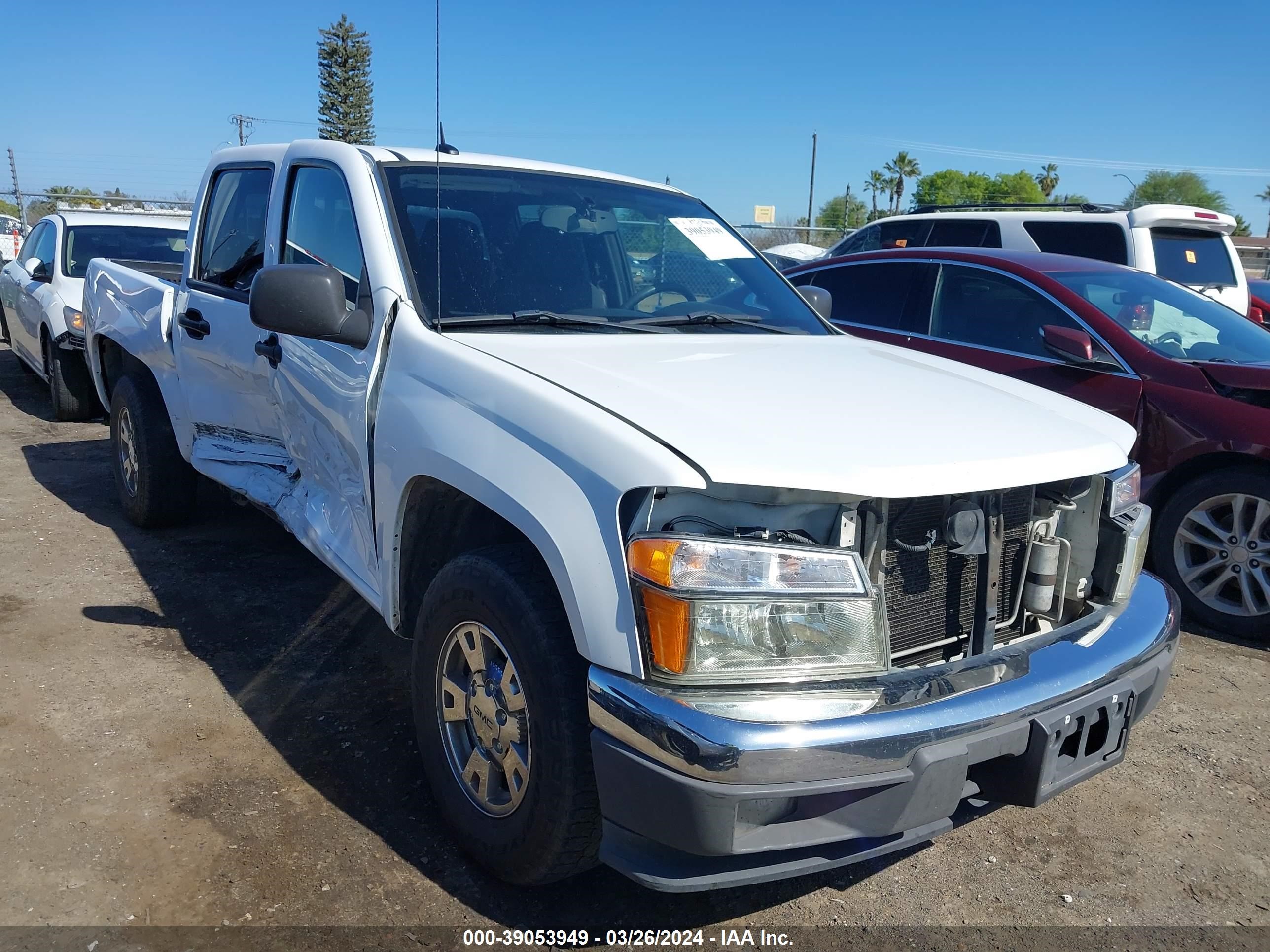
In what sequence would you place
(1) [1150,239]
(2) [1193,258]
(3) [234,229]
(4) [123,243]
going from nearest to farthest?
1. (3) [234,229]
2. (1) [1150,239]
3. (2) [1193,258]
4. (4) [123,243]

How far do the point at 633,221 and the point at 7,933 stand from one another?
2.82 meters

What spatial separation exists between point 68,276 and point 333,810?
23.7 ft

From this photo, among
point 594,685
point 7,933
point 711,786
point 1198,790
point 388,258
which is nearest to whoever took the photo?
point 711,786

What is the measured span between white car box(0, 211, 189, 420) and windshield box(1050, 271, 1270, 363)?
657 cm

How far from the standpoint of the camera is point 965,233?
9680 millimetres

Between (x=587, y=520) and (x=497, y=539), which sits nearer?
(x=587, y=520)

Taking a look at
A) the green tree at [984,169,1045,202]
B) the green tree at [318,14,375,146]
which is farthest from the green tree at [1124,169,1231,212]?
the green tree at [318,14,375,146]

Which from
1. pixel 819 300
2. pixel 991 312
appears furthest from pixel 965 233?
pixel 819 300

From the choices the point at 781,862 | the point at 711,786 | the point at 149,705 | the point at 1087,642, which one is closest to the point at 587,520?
the point at 711,786

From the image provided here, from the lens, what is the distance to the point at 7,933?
2324 mm

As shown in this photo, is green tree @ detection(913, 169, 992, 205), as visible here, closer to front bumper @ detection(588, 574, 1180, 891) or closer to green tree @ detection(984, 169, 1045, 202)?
green tree @ detection(984, 169, 1045, 202)

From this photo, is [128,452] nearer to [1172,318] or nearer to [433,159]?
[433,159]

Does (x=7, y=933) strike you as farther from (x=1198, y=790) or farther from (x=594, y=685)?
(x=1198, y=790)

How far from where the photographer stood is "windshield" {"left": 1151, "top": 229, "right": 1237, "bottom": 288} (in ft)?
25.9
